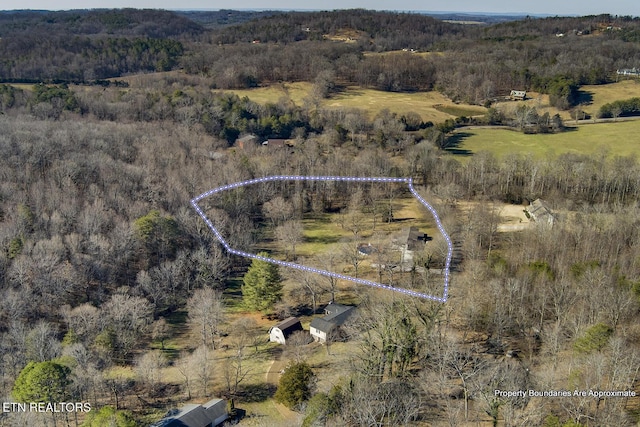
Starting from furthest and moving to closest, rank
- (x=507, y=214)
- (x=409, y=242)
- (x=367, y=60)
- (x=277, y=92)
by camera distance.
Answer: (x=367, y=60) → (x=277, y=92) → (x=507, y=214) → (x=409, y=242)

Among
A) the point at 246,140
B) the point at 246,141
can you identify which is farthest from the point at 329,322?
the point at 246,140

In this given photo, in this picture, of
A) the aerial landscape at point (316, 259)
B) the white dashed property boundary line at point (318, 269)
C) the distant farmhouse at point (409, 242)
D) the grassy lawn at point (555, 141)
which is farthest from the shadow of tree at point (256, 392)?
the grassy lawn at point (555, 141)

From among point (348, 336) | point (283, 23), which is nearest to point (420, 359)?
point (348, 336)

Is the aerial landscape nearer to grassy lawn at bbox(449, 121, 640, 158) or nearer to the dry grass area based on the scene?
the dry grass area

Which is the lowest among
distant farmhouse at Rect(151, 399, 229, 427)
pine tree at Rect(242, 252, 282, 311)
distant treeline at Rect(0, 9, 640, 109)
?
distant farmhouse at Rect(151, 399, 229, 427)

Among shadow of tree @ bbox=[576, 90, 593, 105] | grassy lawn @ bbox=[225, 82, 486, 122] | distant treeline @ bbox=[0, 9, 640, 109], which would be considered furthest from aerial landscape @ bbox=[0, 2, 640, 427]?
distant treeline @ bbox=[0, 9, 640, 109]

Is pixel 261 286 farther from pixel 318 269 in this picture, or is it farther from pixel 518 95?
pixel 518 95
